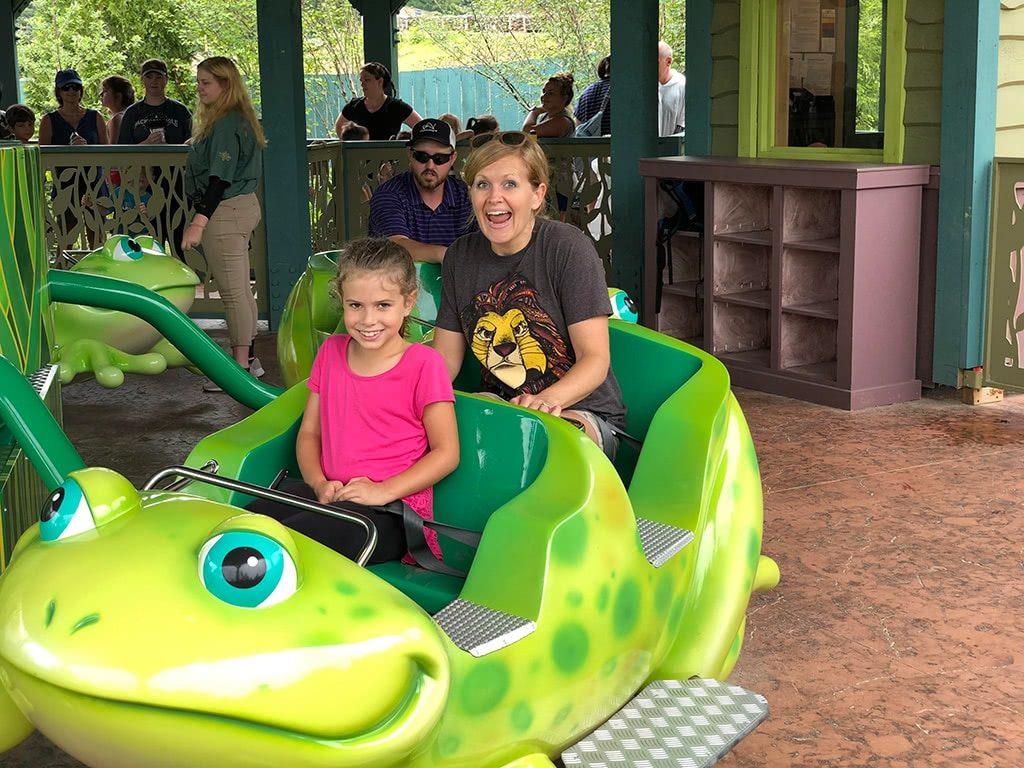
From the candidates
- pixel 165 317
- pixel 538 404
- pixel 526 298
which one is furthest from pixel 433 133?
pixel 538 404

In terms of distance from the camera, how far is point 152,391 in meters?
5.99

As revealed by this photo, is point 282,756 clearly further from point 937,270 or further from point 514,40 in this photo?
point 514,40

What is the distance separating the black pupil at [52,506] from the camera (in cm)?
166

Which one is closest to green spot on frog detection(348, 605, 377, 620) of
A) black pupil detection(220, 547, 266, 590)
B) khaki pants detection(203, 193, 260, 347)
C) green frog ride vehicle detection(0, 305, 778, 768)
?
green frog ride vehicle detection(0, 305, 778, 768)

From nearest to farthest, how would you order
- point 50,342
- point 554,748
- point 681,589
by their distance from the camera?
point 554,748
point 681,589
point 50,342

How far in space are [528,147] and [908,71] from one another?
3.30m

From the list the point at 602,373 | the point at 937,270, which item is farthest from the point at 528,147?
the point at 937,270

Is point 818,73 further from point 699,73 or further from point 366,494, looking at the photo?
point 366,494

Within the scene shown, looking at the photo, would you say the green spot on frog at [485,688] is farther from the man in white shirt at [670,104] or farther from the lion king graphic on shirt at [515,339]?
the man in white shirt at [670,104]

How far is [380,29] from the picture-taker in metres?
10.1

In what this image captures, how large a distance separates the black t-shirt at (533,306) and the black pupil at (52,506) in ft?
3.97

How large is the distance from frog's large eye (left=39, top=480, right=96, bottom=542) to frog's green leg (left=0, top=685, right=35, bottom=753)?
8.1 inches

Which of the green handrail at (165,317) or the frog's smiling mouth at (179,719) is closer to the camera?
the frog's smiling mouth at (179,719)

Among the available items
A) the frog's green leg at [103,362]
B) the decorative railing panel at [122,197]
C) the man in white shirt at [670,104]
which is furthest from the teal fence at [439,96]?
the frog's green leg at [103,362]
